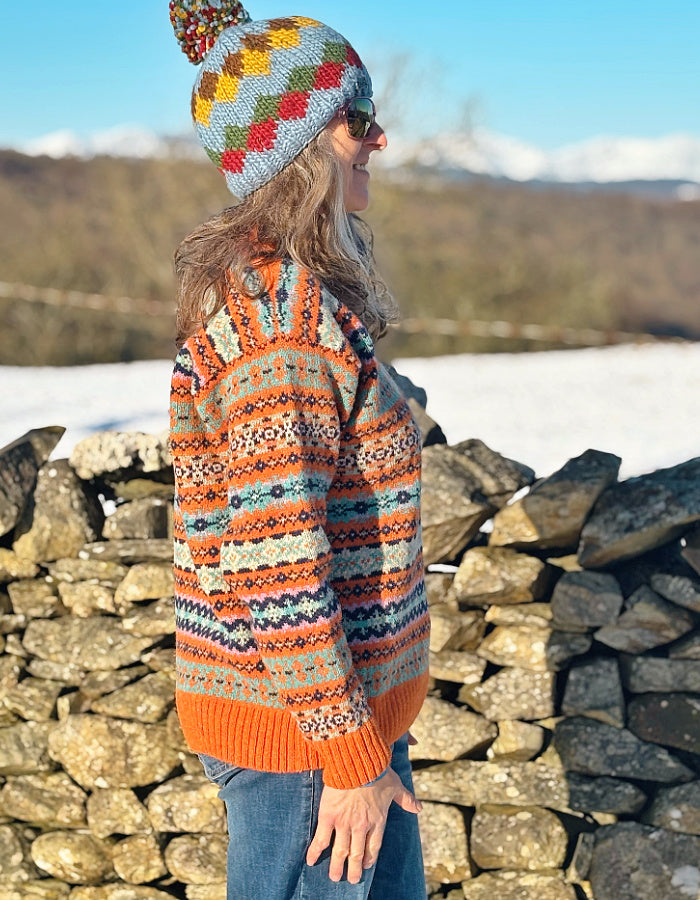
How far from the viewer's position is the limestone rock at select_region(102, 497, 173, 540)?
2.70 m

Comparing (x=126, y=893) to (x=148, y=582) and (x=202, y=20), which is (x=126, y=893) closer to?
(x=148, y=582)

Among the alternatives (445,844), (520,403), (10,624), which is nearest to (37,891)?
(10,624)

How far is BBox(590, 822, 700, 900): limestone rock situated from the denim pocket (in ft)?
4.12

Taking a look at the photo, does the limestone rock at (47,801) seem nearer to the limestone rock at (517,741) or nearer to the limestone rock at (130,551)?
the limestone rock at (130,551)

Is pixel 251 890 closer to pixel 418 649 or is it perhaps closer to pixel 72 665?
pixel 418 649

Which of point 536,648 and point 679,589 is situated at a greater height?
point 679,589

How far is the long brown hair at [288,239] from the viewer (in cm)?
136

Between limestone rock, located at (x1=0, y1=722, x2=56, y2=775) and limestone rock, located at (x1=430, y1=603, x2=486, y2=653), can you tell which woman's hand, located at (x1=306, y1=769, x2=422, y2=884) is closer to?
limestone rock, located at (x1=430, y1=603, x2=486, y2=653)

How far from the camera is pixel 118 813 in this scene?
2607mm

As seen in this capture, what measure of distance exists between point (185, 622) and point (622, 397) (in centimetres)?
563

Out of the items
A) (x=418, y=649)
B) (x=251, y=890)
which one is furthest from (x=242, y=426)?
(x=251, y=890)

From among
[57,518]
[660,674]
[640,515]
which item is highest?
[640,515]

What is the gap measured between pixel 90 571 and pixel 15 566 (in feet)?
0.76

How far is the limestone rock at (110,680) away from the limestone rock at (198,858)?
426mm
